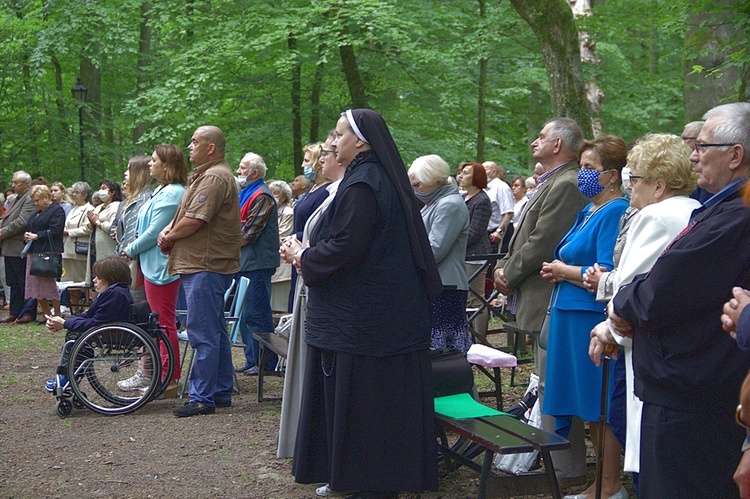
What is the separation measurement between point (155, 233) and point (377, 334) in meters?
Answer: 3.45

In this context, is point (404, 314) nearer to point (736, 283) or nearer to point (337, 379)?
point (337, 379)

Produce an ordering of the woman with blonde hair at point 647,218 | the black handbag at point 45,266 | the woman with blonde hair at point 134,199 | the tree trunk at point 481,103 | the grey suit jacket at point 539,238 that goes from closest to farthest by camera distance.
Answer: the woman with blonde hair at point 647,218 < the grey suit jacket at point 539,238 < the woman with blonde hair at point 134,199 < the black handbag at point 45,266 < the tree trunk at point 481,103

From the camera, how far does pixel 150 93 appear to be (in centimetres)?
1738

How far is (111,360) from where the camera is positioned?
7.03 meters

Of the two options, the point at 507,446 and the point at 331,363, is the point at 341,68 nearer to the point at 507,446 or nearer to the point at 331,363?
the point at 331,363

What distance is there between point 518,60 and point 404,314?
49.7ft

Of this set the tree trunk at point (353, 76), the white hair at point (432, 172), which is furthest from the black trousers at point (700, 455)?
the tree trunk at point (353, 76)

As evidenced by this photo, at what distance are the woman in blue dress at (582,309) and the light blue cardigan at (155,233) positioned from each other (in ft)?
12.0

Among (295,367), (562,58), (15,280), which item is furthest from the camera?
(15,280)

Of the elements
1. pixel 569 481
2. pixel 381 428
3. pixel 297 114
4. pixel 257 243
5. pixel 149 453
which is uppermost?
pixel 297 114

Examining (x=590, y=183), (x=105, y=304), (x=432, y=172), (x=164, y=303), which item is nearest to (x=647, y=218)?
(x=590, y=183)

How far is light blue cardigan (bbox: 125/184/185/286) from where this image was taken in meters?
7.43

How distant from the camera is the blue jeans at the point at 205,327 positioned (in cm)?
696

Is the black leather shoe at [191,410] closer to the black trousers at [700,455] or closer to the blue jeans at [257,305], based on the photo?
the blue jeans at [257,305]
